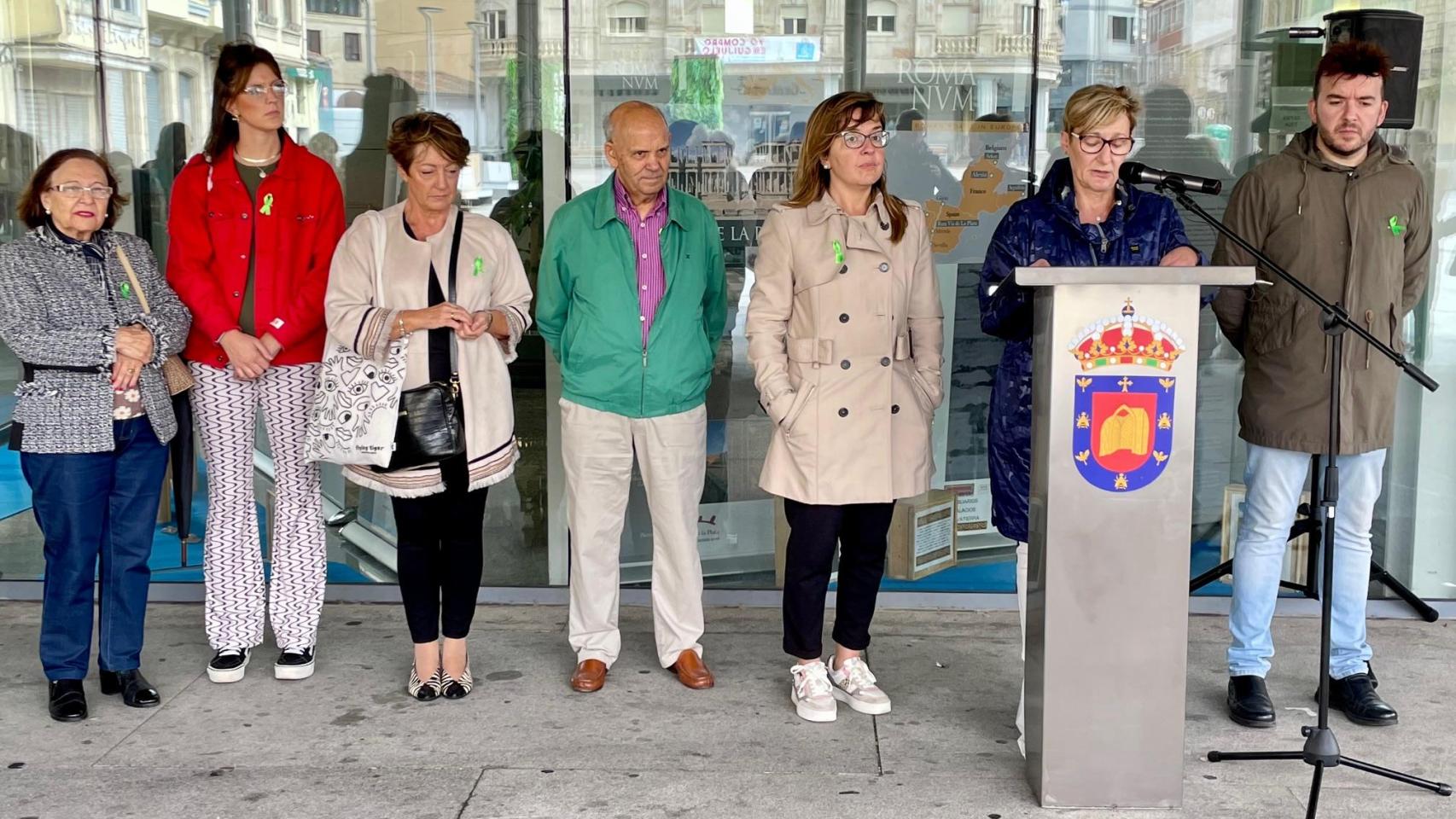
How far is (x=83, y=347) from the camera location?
401cm

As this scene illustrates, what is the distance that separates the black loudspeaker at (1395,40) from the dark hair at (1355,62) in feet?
3.37

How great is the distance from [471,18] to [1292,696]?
3579mm

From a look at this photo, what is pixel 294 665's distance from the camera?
4.49 metres

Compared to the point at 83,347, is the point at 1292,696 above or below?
below

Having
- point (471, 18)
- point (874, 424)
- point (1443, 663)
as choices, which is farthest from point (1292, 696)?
point (471, 18)

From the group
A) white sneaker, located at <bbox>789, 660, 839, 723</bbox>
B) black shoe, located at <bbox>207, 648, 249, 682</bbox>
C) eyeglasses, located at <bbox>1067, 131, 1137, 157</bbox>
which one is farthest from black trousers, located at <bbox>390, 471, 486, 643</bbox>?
eyeglasses, located at <bbox>1067, 131, 1137, 157</bbox>

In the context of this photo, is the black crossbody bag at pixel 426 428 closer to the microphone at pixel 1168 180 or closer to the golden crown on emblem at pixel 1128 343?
the golden crown on emblem at pixel 1128 343

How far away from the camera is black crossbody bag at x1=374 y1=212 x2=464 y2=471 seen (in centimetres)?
405

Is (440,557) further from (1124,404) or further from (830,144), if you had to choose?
(1124,404)

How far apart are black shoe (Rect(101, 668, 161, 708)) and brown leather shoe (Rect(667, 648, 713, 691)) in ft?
5.12

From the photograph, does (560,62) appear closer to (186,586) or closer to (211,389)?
(211,389)

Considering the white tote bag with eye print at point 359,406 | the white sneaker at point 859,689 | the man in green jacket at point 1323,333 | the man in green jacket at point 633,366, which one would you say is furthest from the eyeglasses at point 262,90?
the man in green jacket at point 1323,333

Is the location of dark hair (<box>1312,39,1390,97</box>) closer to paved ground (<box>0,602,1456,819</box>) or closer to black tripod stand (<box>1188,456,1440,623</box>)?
black tripod stand (<box>1188,456,1440,623</box>)

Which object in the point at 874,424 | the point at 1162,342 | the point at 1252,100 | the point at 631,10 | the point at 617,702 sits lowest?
the point at 617,702
